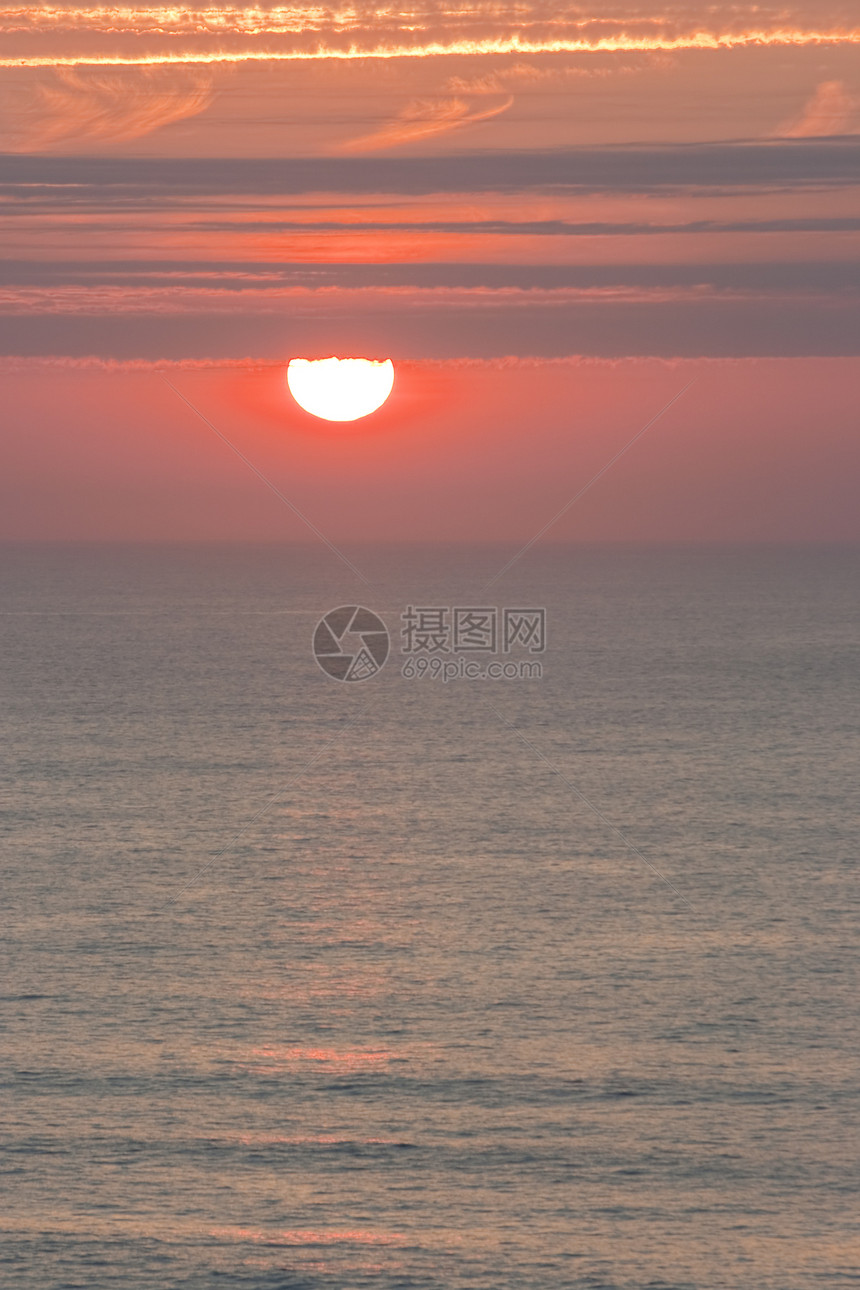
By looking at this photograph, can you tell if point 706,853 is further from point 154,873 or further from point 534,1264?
point 534,1264

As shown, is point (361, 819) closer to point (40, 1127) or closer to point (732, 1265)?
point (40, 1127)

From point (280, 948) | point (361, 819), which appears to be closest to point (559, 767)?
point (361, 819)

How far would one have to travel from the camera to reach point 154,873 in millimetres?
132000

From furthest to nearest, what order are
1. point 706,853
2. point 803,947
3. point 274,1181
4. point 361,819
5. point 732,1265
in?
point 361,819 < point 706,853 < point 803,947 < point 274,1181 < point 732,1265

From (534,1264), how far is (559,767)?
118372 millimetres

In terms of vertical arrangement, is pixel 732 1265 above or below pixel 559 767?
below

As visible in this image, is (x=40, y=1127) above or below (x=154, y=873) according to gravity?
below

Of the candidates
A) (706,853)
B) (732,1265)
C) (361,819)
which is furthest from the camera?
(361,819)

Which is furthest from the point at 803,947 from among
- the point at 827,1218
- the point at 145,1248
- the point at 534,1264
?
the point at 145,1248

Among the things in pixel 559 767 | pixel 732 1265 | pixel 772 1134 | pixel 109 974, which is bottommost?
pixel 732 1265

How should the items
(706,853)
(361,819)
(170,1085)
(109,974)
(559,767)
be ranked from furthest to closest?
(559,767)
(361,819)
(706,853)
(109,974)
(170,1085)

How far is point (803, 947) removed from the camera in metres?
111

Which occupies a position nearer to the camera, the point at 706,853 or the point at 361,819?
the point at 706,853

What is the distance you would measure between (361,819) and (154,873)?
92.0ft
